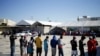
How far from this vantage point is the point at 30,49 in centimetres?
1155

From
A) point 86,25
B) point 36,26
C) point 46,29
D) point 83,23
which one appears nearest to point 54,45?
point 86,25

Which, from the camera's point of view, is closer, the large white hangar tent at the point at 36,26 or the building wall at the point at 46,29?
the large white hangar tent at the point at 36,26

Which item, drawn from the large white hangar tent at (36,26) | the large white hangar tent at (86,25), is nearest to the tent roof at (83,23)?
the large white hangar tent at (86,25)

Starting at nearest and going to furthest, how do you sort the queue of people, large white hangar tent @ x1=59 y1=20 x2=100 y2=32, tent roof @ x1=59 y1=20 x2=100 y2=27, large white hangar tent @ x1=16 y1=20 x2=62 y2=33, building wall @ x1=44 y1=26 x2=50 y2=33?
1. the queue of people
2. large white hangar tent @ x1=59 y1=20 x2=100 y2=32
3. tent roof @ x1=59 y1=20 x2=100 y2=27
4. large white hangar tent @ x1=16 y1=20 x2=62 y2=33
5. building wall @ x1=44 y1=26 x2=50 y2=33

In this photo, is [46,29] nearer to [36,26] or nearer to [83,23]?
[36,26]

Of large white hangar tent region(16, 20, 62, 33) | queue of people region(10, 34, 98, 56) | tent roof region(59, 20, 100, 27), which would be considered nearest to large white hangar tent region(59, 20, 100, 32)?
tent roof region(59, 20, 100, 27)

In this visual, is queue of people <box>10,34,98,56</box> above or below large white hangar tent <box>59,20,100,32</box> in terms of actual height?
below

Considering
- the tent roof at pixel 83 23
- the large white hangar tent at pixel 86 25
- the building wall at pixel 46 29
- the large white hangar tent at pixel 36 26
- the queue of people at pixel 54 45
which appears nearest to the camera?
the queue of people at pixel 54 45

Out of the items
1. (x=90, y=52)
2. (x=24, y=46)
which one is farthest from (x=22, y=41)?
(x=90, y=52)

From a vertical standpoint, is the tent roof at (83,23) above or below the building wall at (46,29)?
above

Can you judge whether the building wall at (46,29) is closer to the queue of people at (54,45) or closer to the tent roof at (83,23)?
the tent roof at (83,23)

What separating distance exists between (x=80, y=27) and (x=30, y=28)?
634 inches

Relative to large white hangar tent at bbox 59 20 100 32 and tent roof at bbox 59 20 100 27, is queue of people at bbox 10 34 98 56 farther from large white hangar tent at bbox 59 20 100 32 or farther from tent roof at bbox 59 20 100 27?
tent roof at bbox 59 20 100 27

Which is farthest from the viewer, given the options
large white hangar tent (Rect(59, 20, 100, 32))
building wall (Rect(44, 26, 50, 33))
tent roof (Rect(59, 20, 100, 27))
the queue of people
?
building wall (Rect(44, 26, 50, 33))
